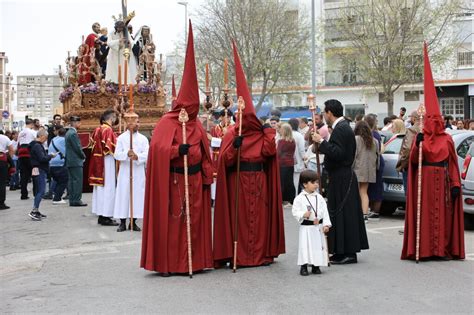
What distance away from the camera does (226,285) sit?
7973 mm

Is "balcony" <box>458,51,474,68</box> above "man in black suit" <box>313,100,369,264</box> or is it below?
above

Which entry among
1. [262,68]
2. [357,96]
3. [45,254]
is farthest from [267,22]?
[45,254]

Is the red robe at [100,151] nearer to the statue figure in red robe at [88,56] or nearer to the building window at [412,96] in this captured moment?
the statue figure in red robe at [88,56]

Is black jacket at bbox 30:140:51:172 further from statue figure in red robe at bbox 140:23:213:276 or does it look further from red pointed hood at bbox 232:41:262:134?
red pointed hood at bbox 232:41:262:134

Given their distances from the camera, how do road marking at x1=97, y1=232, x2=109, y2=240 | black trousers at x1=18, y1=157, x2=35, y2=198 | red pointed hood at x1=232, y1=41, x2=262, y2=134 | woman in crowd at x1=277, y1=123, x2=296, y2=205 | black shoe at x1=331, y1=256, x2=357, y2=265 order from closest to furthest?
red pointed hood at x1=232, y1=41, x2=262, y2=134 < black shoe at x1=331, y1=256, x2=357, y2=265 < road marking at x1=97, y1=232, x2=109, y2=240 < woman in crowd at x1=277, y1=123, x2=296, y2=205 < black trousers at x1=18, y1=157, x2=35, y2=198

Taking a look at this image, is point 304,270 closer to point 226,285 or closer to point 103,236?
point 226,285

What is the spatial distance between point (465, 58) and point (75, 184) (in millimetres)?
40061

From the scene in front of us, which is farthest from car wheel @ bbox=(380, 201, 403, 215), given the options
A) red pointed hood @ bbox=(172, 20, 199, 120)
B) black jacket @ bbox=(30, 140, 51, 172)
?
black jacket @ bbox=(30, 140, 51, 172)

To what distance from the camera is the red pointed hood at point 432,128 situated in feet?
30.7

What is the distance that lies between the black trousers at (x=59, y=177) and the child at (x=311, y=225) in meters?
10.2

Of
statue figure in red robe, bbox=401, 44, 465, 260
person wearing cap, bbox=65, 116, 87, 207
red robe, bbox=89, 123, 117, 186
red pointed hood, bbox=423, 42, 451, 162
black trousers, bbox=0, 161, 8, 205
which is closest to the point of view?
statue figure in red robe, bbox=401, 44, 465, 260

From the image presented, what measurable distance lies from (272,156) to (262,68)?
3229cm

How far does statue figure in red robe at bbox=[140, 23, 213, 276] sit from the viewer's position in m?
8.56

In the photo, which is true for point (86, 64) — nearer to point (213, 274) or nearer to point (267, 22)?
point (213, 274)
